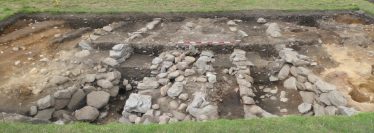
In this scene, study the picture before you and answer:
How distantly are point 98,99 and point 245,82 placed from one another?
15.9ft

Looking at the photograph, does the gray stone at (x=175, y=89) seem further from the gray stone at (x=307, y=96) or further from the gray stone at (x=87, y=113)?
the gray stone at (x=307, y=96)

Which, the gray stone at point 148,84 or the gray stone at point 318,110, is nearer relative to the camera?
the gray stone at point 318,110

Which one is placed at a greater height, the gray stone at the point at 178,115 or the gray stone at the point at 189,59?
the gray stone at the point at 189,59

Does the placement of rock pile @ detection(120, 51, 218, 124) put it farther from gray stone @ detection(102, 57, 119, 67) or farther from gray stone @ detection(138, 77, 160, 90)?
gray stone @ detection(102, 57, 119, 67)

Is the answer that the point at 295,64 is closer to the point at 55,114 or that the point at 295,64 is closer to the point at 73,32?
the point at 55,114

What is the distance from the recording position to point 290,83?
44.0 feet

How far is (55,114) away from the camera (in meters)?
12.2

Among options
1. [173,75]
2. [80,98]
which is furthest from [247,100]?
[80,98]

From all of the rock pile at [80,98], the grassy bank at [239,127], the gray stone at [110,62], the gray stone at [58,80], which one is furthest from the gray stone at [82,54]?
the grassy bank at [239,127]

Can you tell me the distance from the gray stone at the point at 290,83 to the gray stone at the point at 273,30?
354cm

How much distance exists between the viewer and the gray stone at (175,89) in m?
12.4

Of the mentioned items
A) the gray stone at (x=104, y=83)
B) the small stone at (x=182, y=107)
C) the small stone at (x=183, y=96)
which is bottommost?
the small stone at (x=182, y=107)

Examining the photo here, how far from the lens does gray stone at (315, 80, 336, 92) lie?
12.5 meters

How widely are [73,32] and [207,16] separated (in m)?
6.31
